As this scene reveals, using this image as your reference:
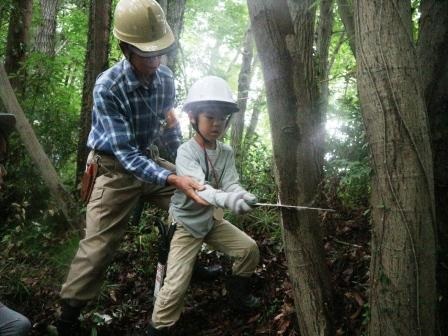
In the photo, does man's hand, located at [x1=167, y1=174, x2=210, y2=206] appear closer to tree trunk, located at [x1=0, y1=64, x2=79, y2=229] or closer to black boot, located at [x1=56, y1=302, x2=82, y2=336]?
black boot, located at [x1=56, y1=302, x2=82, y2=336]

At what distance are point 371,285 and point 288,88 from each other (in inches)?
49.5

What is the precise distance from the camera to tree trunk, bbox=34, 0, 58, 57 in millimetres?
12305

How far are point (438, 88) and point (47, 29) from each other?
1258 cm

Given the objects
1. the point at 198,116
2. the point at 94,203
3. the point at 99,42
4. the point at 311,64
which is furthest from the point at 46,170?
the point at 311,64

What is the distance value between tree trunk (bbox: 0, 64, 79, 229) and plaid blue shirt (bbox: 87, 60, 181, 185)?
1489 millimetres

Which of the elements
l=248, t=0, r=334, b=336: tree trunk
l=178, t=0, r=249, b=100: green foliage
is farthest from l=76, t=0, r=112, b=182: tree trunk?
l=178, t=0, r=249, b=100: green foliage

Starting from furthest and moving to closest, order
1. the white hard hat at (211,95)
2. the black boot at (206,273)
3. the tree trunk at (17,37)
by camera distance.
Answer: the tree trunk at (17,37) < the black boot at (206,273) < the white hard hat at (211,95)

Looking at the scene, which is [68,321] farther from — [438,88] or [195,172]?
[438,88]

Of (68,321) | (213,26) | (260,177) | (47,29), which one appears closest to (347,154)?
(260,177)

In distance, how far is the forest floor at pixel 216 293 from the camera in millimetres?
3307

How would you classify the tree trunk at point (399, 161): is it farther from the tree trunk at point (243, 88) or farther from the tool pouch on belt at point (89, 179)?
the tree trunk at point (243, 88)

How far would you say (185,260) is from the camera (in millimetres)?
3281

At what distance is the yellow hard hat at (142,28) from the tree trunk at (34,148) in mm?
1946

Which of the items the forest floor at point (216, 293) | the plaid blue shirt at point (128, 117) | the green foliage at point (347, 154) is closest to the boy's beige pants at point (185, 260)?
the forest floor at point (216, 293)
